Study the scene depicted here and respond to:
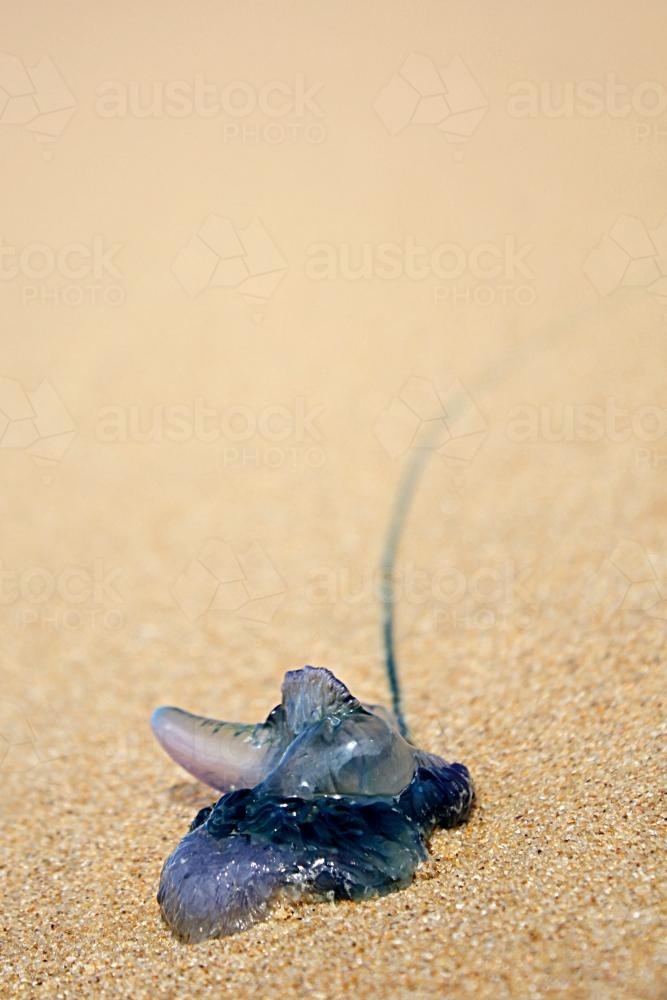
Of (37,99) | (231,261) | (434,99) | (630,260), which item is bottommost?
(630,260)

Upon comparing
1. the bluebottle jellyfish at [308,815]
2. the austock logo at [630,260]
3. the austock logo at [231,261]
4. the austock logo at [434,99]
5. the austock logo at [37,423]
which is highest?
the austock logo at [434,99]

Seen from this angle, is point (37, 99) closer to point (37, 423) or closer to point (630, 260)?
point (37, 423)

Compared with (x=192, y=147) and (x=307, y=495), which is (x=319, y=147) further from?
(x=307, y=495)

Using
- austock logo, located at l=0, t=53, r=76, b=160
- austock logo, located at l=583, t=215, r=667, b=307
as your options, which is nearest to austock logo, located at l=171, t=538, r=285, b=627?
austock logo, located at l=583, t=215, r=667, b=307

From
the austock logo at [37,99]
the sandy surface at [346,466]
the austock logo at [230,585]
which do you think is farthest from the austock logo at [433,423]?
the austock logo at [37,99]

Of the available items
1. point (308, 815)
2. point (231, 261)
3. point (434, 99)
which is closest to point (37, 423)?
point (231, 261)

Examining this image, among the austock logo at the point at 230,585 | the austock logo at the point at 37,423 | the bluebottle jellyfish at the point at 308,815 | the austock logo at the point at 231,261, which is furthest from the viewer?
the austock logo at the point at 231,261

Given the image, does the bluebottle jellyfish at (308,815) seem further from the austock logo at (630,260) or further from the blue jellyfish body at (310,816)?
the austock logo at (630,260)

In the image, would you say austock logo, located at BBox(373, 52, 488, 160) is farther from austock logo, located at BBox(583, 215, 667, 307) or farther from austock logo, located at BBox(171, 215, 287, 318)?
austock logo, located at BBox(583, 215, 667, 307)
